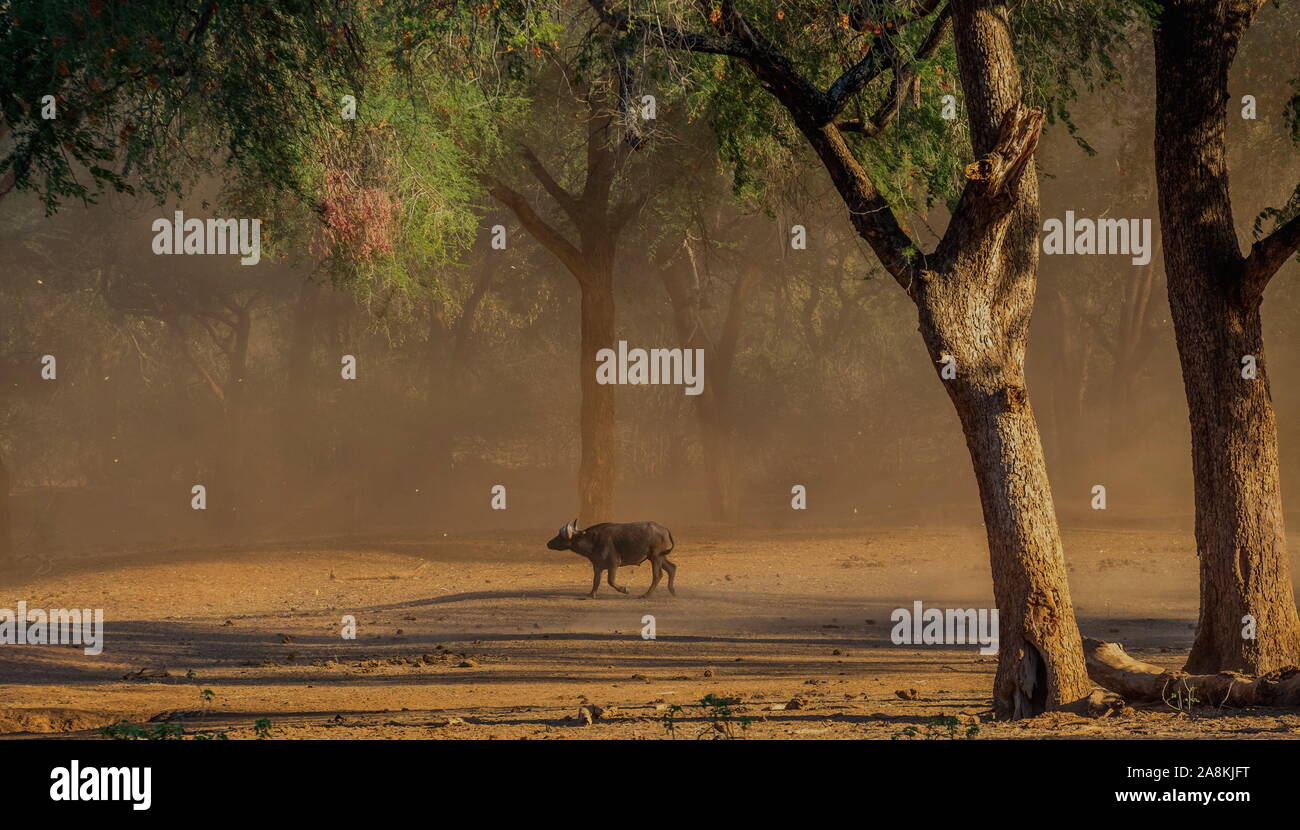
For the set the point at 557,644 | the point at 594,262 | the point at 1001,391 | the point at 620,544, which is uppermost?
the point at 594,262

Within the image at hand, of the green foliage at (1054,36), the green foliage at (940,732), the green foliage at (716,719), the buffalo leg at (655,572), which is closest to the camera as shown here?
the green foliage at (940,732)

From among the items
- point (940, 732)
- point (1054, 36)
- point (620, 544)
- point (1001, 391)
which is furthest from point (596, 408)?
point (940, 732)

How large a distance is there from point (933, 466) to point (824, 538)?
18.7 m

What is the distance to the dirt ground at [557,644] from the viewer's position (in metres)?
9.75

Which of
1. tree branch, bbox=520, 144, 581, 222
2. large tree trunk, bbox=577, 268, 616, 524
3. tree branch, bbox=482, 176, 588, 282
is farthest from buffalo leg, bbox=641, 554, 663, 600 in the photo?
tree branch, bbox=520, 144, 581, 222

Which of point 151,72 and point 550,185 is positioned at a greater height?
point 550,185

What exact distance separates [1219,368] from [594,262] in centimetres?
1503

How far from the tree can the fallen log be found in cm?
56

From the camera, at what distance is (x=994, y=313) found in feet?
32.5

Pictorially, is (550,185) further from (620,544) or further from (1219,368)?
(1219,368)

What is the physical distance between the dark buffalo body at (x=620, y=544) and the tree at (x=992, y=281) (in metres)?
8.93

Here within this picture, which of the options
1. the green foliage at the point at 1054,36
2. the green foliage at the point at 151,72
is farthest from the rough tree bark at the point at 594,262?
the green foliage at the point at 1054,36

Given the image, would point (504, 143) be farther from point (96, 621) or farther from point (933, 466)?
point (933, 466)

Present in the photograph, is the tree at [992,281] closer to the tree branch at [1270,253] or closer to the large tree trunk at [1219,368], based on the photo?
the large tree trunk at [1219,368]
